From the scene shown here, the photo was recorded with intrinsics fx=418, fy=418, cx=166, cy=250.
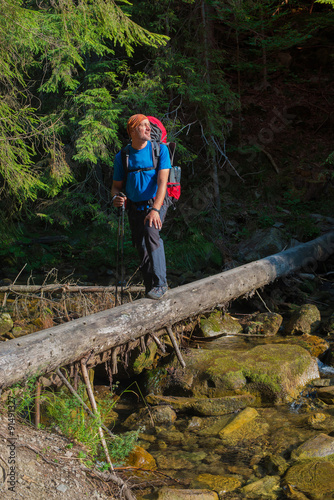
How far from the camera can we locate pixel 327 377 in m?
5.86

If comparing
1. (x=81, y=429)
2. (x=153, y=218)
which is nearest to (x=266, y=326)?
(x=153, y=218)

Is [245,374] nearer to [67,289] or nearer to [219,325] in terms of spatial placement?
[219,325]

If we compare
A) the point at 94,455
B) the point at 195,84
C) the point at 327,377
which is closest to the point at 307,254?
the point at 327,377

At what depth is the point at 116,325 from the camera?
482 centimetres

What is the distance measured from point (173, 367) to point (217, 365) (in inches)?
25.2

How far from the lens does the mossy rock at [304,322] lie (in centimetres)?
725

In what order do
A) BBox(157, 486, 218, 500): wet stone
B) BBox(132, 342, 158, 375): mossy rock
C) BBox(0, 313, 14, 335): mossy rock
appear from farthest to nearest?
BBox(0, 313, 14, 335): mossy rock → BBox(132, 342, 158, 375): mossy rock → BBox(157, 486, 218, 500): wet stone

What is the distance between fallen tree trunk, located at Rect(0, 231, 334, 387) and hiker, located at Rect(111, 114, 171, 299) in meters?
0.53

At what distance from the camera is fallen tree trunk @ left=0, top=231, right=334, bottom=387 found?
3777mm

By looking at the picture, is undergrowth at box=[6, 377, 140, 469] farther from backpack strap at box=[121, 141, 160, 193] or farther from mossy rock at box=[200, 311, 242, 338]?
mossy rock at box=[200, 311, 242, 338]

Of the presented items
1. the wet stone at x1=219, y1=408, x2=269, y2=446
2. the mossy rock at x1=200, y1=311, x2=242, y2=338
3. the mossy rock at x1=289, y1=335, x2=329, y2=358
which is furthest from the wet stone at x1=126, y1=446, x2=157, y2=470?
the mossy rock at x1=289, y1=335, x2=329, y2=358

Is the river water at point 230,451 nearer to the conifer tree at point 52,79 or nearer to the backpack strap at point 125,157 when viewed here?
the backpack strap at point 125,157

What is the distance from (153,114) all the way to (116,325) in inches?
258

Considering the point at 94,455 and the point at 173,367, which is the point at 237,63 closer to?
the point at 173,367
